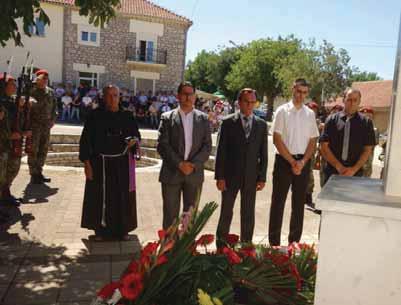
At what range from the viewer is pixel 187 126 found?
495 cm

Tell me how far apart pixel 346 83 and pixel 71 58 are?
24042mm

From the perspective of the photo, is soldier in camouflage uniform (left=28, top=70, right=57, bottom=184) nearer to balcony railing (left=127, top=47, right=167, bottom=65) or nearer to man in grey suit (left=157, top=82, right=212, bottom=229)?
man in grey suit (left=157, top=82, right=212, bottom=229)

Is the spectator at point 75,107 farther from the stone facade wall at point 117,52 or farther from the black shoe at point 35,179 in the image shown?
the black shoe at point 35,179

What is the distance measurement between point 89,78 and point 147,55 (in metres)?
4.48

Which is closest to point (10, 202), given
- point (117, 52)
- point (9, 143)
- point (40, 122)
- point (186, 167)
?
point (9, 143)

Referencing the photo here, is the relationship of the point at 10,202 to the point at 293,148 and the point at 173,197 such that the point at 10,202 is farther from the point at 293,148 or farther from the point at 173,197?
the point at 293,148

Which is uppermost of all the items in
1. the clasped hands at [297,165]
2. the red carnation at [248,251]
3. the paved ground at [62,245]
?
the clasped hands at [297,165]

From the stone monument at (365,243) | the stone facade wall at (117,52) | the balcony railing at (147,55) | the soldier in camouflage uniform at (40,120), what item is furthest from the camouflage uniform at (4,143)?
the balcony railing at (147,55)

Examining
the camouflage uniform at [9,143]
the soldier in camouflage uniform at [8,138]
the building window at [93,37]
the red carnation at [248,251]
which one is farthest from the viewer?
the building window at [93,37]

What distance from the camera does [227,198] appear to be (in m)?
4.92

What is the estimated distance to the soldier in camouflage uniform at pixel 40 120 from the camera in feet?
25.7

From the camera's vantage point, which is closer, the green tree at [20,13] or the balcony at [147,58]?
the green tree at [20,13]

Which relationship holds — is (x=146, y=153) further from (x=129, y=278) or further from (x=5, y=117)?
(x=129, y=278)

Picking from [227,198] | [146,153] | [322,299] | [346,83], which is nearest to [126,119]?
[227,198]
